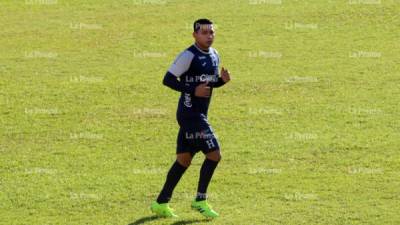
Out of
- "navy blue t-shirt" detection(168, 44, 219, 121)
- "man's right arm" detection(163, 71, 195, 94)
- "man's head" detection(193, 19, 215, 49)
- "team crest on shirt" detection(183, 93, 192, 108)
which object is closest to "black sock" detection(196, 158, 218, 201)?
"navy blue t-shirt" detection(168, 44, 219, 121)

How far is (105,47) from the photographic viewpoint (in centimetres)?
3312

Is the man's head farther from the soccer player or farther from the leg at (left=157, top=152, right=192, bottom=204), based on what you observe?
the leg at (left=157, top=152, right=192, bottom=204)

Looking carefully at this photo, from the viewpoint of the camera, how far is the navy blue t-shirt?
16.5 meters

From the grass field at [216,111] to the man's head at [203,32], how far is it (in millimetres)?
3214

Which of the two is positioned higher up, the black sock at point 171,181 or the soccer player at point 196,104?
the soccer player at point 196,104

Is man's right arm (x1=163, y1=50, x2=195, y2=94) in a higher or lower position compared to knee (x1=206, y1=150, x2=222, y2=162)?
higher

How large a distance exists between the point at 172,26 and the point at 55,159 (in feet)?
47.7

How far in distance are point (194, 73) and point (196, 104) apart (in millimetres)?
576

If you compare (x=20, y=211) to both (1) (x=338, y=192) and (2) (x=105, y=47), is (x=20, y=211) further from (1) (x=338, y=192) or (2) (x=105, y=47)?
(2) (x=105, y=47)

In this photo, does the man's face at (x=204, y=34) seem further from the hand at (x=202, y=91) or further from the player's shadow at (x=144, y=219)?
the player's shadow at (x=144, y=219)

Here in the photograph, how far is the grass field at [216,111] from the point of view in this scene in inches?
723

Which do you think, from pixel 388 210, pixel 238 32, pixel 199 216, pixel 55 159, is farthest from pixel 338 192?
pixel 238 32

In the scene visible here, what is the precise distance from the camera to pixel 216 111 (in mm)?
26141

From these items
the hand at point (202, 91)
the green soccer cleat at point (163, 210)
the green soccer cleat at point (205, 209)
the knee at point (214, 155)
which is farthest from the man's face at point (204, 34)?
the green soccer cleat at point (163, 210)
